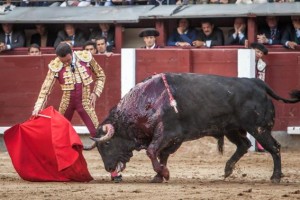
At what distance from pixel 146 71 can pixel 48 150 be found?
13.6 feet

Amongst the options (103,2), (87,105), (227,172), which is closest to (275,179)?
(227,172)

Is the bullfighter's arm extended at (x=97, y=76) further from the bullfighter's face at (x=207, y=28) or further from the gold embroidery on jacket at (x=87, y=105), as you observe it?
the bullfighter's face at (x=207, y=28)

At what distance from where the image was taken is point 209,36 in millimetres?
14922

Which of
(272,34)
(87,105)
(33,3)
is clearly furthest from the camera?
(33,3)

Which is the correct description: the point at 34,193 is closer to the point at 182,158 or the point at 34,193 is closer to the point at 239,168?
the point at 239,168

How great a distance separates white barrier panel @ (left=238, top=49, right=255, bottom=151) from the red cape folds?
3.98 metres

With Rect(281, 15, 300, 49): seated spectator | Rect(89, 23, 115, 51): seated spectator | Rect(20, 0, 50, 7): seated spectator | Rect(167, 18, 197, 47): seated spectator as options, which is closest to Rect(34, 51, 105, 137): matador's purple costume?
Rect(167, 18, 197, 47): seated spectator

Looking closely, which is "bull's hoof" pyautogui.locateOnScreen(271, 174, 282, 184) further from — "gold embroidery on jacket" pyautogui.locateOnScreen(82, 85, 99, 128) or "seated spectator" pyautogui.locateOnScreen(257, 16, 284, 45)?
"seated spectator" pyautogui.locateOnScreen(257, 16, 284, 45)

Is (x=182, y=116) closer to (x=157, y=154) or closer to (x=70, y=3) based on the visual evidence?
(x=157, y=154)

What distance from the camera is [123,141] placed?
34.7 feet

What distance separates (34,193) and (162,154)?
1.54m

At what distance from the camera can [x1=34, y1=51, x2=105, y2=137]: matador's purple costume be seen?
1082cm

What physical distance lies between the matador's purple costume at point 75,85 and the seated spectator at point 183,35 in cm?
412

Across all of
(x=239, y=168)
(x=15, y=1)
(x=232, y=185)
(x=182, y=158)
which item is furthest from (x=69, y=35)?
(x=232, y=185)
